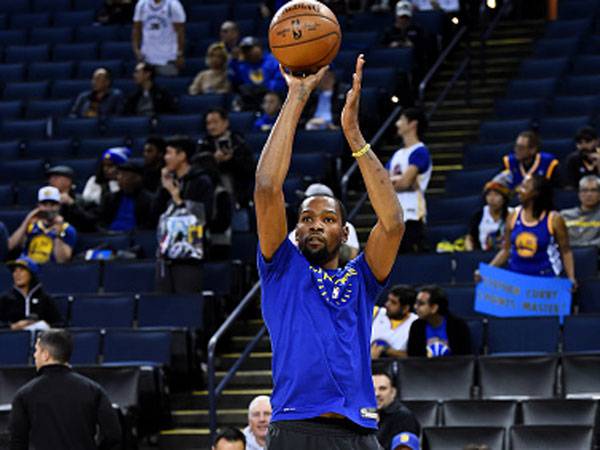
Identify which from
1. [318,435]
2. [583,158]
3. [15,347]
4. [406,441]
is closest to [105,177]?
[15,347]

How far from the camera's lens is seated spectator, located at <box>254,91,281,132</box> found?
47.3ft

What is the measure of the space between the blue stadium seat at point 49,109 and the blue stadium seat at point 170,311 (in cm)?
528

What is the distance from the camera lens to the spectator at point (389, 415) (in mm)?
8875

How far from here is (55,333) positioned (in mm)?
8133

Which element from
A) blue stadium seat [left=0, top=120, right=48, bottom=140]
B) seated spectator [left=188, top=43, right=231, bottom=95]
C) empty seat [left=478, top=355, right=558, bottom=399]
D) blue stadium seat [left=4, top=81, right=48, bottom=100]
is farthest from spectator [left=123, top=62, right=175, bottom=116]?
empty seat [left=478, top=355, right=558, bottom=399]

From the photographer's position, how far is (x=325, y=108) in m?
14.6

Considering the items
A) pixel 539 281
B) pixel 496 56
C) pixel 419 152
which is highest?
pixel 496 56

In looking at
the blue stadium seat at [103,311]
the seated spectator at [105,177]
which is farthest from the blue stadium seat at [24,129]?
the blue stadium seat at [103,311]

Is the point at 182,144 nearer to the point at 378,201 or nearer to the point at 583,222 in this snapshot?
the point at 583,222

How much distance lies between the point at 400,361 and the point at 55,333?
280 cm

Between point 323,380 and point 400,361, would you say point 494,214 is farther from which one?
point 323,380

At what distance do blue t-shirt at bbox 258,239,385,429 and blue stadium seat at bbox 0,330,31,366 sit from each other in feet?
21.2

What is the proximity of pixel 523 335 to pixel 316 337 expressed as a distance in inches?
234

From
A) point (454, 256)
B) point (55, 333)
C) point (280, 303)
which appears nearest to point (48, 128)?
point (454, 256)
